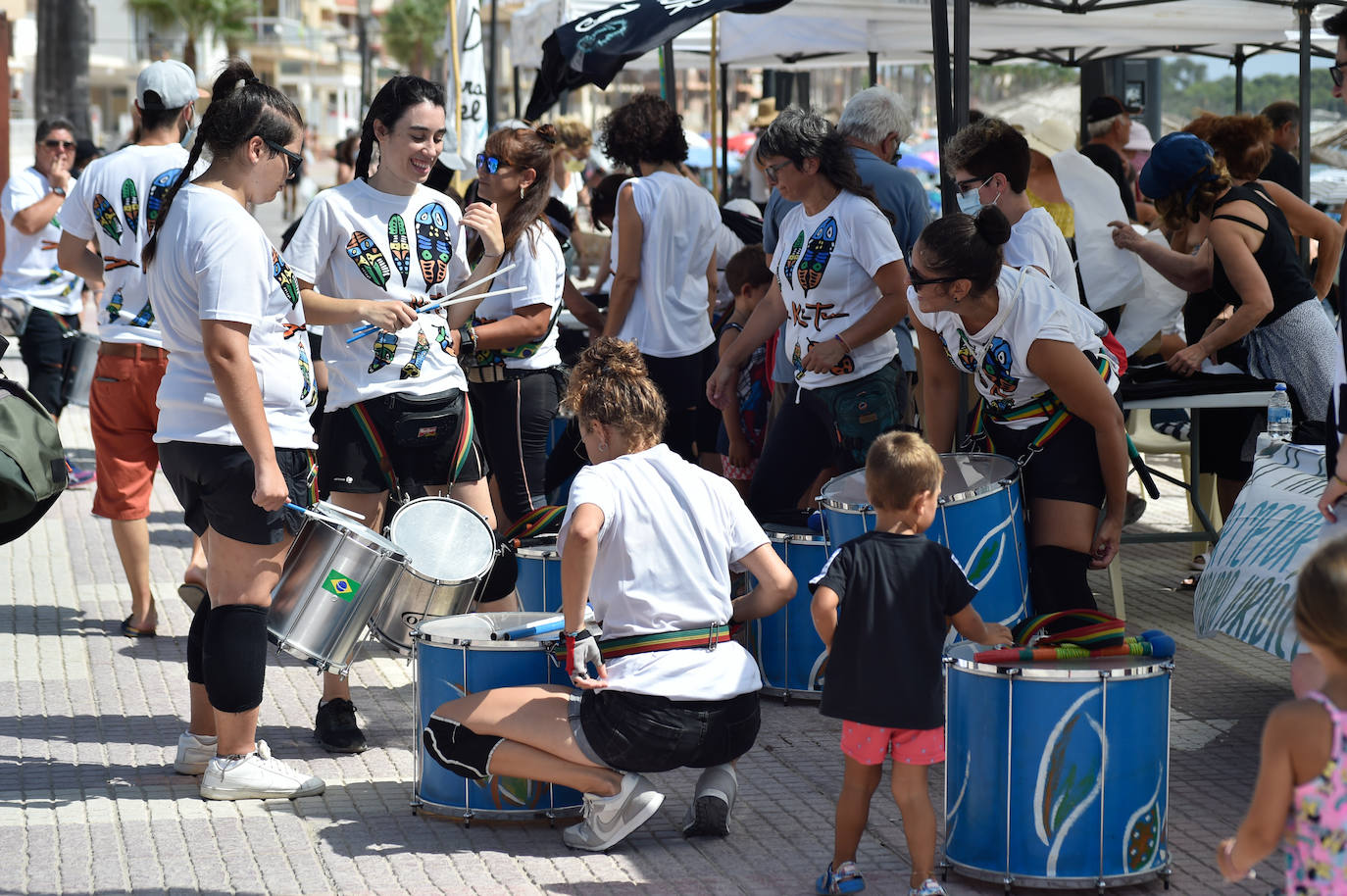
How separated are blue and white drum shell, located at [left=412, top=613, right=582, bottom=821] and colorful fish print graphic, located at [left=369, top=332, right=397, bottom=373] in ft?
2.77

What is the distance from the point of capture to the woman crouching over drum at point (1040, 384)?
4121 mm

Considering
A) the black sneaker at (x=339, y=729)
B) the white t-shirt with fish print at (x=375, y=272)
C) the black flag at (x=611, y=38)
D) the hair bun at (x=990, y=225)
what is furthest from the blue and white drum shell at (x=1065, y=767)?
the black flag at (x=611, y=38)

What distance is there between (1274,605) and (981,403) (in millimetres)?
975

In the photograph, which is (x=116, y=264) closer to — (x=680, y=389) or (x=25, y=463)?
(x=25, y=463)

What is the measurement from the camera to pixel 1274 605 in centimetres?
406

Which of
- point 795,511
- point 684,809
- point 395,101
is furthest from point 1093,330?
point 395,101

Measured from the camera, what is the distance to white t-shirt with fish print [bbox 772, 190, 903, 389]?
200 inches

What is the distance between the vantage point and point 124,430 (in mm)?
5832

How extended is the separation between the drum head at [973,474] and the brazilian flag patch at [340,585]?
1582 mm

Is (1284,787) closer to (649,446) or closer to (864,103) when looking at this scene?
(649,446)

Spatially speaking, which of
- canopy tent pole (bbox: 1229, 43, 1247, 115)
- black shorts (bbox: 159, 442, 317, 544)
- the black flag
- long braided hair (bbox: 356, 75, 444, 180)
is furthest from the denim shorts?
canopy tent pole (bbox: 1229, 43, 1247, 115)

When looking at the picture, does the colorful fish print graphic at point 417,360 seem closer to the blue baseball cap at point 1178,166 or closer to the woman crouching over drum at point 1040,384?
the woman crouching over drum at point 1040,384

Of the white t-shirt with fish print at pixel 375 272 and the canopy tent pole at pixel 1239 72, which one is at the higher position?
the canopy tent pole at pixel 1239 72

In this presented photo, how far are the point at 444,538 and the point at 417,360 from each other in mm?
Result: 565
